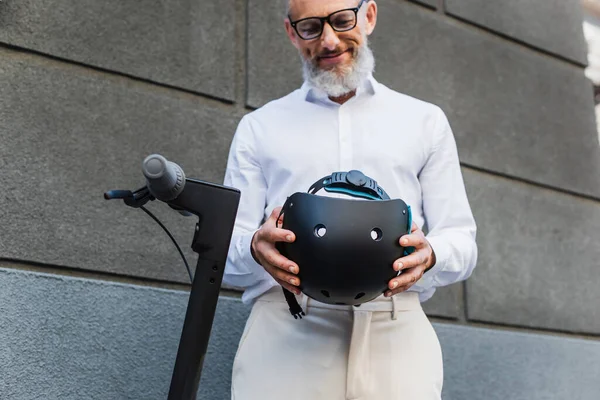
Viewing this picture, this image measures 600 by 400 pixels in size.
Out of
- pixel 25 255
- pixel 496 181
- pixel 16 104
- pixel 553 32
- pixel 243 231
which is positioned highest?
pixel 553 32

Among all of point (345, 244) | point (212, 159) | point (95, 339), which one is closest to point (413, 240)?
point (345, 244)

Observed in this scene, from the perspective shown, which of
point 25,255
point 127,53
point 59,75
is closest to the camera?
point 25,255

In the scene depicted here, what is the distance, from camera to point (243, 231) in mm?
2215

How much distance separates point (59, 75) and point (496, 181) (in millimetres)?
2377

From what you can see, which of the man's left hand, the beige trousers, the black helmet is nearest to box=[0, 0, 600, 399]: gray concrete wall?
the beige trousers

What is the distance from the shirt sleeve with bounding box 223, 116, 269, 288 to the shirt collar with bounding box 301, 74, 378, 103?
0.69 feet

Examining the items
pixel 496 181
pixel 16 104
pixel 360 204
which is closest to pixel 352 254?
pixel 360 204

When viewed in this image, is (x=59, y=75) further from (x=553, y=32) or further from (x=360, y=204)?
(x=553, y=32)

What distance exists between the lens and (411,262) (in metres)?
1.77

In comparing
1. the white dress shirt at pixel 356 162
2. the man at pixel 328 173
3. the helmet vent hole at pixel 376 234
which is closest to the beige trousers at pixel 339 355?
the man at pixel 328 173

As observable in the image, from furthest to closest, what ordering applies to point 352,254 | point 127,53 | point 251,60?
point 251,60
point 127,53
point 352,254

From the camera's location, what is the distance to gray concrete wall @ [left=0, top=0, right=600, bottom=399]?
2709 mm

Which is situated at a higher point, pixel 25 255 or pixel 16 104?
pixel 16 104

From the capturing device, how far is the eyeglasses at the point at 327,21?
7.45ft
